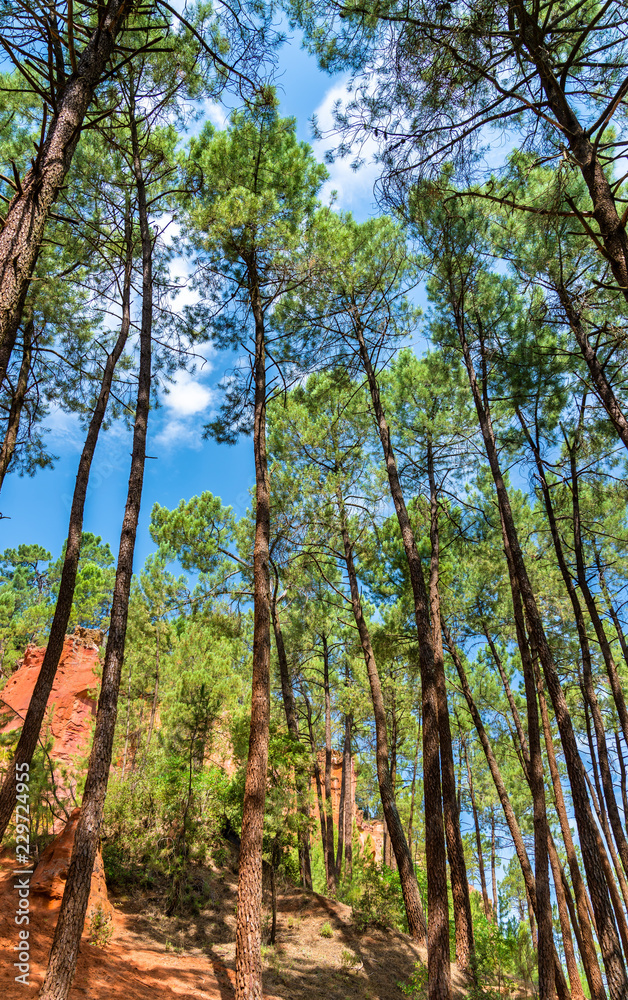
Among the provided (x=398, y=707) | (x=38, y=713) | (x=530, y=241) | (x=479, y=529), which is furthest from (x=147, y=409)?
(x=398, y=707)

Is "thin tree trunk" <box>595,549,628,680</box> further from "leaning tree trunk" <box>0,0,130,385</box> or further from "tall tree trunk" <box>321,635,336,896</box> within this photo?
"leaning tree trunk" <box>0,0,130,385</box>

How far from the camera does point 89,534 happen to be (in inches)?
890

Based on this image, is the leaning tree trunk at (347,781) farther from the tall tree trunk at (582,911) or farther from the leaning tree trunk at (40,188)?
the leaning tree trunk at (40,188)

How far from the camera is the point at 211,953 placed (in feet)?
20.4

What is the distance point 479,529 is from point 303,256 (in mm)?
6207

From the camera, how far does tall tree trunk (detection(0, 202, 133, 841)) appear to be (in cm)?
647

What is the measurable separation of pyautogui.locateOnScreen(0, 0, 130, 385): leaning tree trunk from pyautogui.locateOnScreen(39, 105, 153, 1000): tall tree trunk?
2.92m

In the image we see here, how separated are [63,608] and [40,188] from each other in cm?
534

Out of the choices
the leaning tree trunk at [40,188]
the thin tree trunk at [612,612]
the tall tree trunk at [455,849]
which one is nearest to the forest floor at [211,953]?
the tall tree trunk at [455,849]

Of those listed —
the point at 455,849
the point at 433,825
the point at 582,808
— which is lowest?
the point at 455,849

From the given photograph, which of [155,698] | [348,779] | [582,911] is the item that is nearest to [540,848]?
[582,911]

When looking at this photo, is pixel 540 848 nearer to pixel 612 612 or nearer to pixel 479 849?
pixel 612 612

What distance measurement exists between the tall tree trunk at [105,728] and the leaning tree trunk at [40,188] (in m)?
2.92

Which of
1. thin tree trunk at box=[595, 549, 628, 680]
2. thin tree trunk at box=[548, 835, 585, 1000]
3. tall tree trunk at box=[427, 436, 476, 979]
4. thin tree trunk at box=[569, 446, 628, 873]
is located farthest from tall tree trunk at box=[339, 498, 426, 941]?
thin tree trunk at box=[595, 549, 628, 680]
